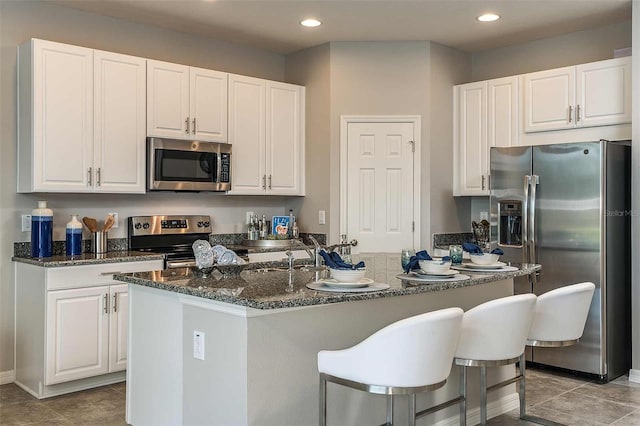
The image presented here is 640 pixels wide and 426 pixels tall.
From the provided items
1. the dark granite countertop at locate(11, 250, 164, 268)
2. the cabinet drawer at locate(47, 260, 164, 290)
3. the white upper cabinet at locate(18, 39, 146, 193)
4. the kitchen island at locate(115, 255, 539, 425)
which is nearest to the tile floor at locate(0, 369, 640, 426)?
the kitchen island at locate(115, 255, 539, 425)

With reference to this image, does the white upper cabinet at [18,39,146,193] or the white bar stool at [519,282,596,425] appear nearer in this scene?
the white bar stool at [519,282,596,425]

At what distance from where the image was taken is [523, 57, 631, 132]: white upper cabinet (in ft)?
14.5

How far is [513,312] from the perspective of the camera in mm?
2631

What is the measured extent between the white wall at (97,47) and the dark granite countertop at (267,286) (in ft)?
5.75

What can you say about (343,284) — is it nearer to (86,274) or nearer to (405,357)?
(405,357)

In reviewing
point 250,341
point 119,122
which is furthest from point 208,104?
point 250,341

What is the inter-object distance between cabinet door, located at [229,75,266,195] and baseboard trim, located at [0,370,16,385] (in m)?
2.09

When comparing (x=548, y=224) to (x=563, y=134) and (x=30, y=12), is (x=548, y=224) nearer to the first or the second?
(x=563, y=134)

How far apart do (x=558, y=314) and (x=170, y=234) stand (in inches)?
123

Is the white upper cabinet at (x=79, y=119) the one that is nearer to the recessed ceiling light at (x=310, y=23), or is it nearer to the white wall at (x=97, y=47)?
the white wall at (x=97, y=47)

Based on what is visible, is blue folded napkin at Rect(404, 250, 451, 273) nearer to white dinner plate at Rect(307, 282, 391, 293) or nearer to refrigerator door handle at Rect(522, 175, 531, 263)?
white dinner plate at Rect(307, 282, 391, 293)

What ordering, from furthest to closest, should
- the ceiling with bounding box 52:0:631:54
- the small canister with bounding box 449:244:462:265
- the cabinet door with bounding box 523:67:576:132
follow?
the cabinet door with bounding box 523:67:576:132 → the ceiling with bounding box 52:0:631:54 → the small canister with bounding box 449:244:462:265

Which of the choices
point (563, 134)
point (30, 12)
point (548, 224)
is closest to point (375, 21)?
point (563, 134)

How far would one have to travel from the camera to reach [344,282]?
2545mm
